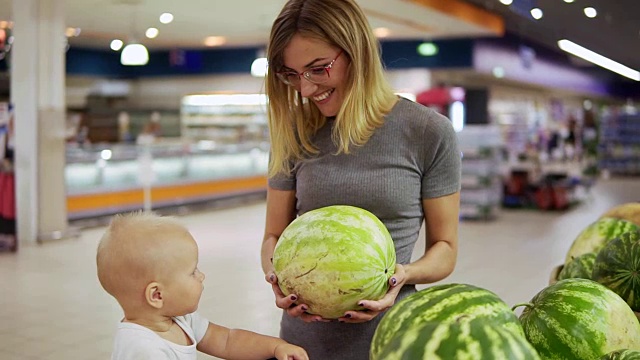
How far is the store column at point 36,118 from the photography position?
10414mm

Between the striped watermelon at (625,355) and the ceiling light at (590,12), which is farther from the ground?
the ceiling light at (590,12)

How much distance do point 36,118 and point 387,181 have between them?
31.3 ft

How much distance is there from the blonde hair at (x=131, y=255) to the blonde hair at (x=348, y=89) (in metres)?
0.43

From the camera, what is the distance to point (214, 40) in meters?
19.3

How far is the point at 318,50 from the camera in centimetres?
169

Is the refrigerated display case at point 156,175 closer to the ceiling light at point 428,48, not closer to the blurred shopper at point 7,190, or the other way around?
the blurred shopper at point 7,190

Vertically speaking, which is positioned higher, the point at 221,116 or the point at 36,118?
the point at 221,116

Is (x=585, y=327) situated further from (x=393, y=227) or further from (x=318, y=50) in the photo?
(x=318, y=50)

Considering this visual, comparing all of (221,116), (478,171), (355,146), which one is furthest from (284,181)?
(221,116)

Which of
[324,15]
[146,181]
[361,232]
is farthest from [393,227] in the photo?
[146,181]

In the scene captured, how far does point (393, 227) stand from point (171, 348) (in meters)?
0.54

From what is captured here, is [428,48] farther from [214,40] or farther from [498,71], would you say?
[214,40]

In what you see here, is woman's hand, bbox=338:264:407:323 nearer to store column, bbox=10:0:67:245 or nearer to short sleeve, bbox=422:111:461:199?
short sleeve, bbox=422:111:461:199

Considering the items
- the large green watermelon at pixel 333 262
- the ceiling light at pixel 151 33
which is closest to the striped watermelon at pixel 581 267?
the large green watermelon at pixel 333 262
